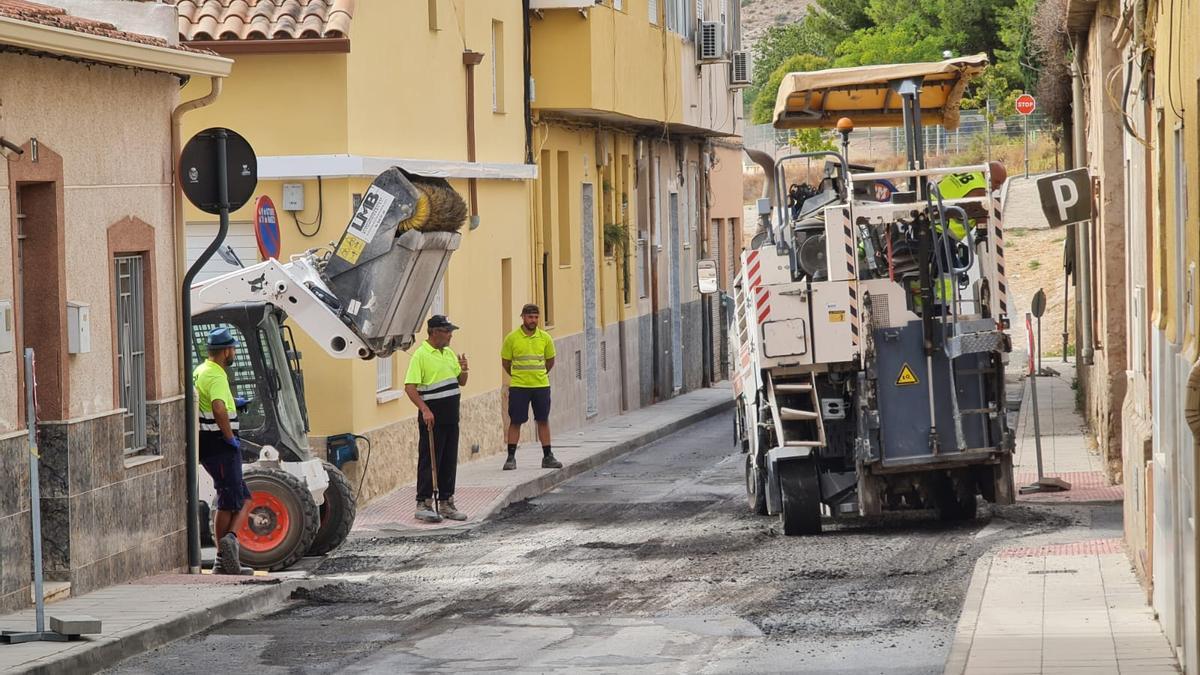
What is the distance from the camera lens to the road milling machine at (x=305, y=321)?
1463 cm

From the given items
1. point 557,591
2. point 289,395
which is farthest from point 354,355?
point 557,591

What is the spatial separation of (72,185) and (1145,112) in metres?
6.49

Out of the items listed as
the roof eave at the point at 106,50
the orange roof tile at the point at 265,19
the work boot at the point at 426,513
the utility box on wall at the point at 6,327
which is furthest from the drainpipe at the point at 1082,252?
the utility box on wall at the point at 6,327

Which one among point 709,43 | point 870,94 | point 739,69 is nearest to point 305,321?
point 870,94

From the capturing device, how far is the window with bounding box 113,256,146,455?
13203mm

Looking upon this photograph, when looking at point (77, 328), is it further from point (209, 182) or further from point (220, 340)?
point (209, 182)

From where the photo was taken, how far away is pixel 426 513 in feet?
56.4

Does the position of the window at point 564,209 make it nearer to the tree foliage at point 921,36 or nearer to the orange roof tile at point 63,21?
the orange roof tile at point 63,21

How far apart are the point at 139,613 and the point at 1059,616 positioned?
512cm

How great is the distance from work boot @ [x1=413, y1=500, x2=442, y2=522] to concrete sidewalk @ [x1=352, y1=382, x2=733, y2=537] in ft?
0.19

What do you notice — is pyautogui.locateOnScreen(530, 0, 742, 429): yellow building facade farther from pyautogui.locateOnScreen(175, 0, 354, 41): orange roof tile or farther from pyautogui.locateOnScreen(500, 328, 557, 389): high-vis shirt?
pyautogui.locateOnScreen(175, 0, 354, 41): orange roof tile

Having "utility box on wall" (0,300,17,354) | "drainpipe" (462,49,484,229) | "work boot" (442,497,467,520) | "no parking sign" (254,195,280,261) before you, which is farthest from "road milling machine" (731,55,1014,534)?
"drainpipe" (462,49,484,229)

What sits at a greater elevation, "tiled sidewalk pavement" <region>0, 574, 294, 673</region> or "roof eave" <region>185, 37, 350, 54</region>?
"roof eave" <region>185, 37, 350, 54</region>

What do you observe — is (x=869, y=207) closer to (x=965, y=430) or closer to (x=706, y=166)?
(x=965, y=430)
